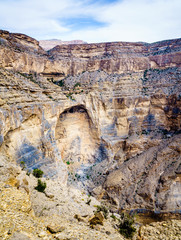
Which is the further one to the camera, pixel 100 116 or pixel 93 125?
pixel 100 116

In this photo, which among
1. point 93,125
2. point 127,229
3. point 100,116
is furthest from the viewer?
point 100,116

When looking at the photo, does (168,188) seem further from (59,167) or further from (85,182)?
(59,167)

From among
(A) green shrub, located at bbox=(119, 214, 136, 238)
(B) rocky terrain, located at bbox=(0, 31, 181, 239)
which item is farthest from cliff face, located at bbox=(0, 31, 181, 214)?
(A) green shrub, located at bbox=(119, 214, 136, 238)

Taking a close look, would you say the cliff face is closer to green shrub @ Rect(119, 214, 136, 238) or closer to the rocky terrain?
the rocky terrain

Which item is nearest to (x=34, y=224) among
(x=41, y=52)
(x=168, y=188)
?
(x=168, y=188)

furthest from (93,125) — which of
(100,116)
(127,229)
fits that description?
(127,229)

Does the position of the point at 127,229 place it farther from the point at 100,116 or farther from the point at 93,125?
the point at 100,116

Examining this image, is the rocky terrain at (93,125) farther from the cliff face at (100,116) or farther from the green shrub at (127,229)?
the green shrub at (127,229)
